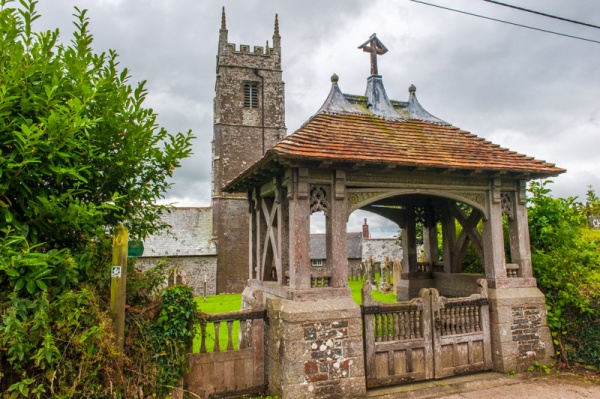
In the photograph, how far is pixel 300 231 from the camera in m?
6.31

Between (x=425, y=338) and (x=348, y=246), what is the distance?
98.9 feet

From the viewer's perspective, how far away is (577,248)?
26.6ft

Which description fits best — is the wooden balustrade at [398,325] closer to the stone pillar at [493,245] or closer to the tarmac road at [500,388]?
the tarmac road at [500,388]

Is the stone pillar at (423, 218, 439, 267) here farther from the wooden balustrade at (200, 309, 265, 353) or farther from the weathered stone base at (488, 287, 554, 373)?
the wooden balustrade at (200, 309, 265, 353)

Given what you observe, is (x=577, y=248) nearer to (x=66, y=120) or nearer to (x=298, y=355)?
(x=298, y=355)

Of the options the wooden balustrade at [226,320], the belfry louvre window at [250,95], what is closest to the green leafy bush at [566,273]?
the wooden balustrade at [226,320]

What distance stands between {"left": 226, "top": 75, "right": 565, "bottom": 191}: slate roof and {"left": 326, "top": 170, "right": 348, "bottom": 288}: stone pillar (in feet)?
1.34

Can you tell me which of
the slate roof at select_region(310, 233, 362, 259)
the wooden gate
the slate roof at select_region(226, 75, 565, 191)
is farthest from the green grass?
the slate roof at select_region(310, 233, 362, 259)

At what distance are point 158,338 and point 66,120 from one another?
9.59 feet

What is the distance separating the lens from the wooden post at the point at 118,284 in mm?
4793

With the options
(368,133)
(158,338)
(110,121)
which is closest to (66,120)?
(110,121)

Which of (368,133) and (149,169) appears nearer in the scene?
(149,169)

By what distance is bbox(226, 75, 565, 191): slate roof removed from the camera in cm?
642

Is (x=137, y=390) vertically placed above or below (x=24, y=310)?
below
